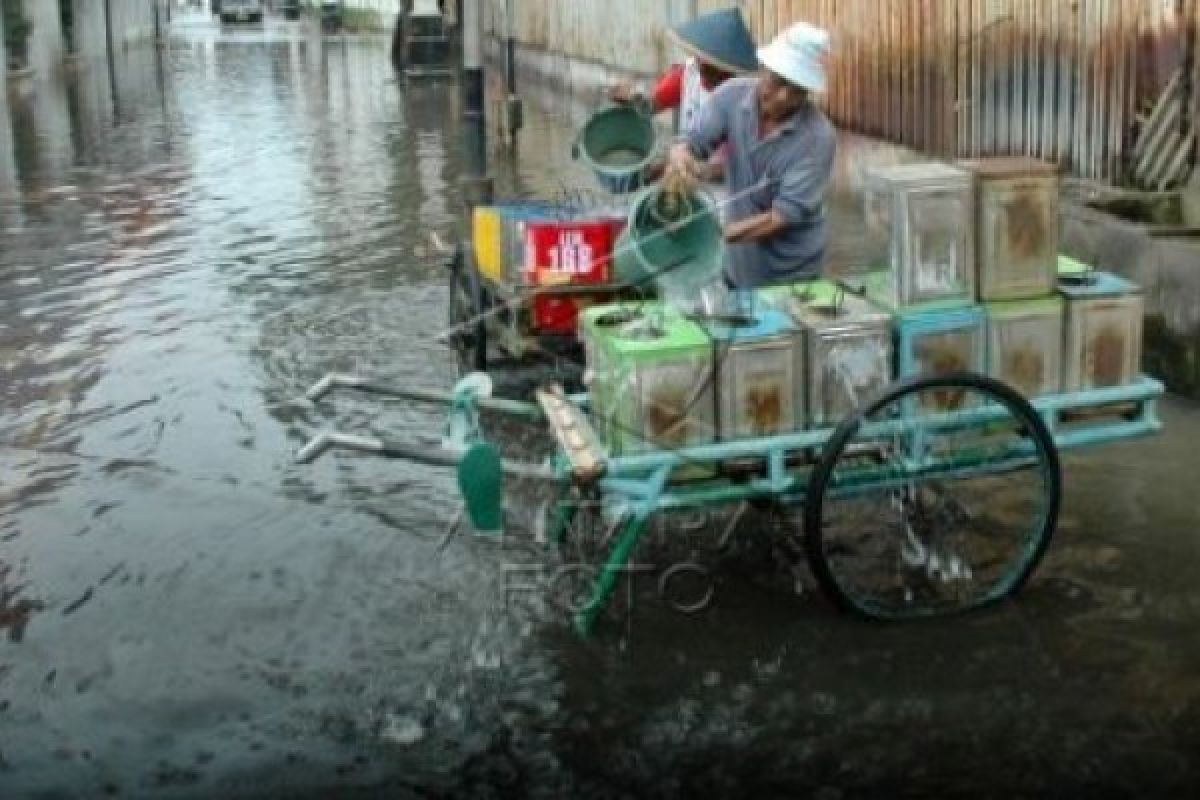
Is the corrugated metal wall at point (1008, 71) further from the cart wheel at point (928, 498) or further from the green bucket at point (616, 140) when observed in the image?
the cart wheel at point (928, 498)

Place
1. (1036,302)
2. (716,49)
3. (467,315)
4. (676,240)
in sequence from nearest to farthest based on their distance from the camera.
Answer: (1036,302) < (676,240) < (716,49) < (467,315)

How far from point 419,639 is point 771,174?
2.21 meters

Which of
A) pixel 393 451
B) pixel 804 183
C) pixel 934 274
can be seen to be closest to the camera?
pixel 393 451

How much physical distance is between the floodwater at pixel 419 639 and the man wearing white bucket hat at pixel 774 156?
1.11 metres

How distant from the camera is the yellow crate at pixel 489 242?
25.6ft

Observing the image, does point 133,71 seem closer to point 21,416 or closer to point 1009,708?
point 21,416

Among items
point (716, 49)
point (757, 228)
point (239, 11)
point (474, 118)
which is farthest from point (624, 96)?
point (239, 11)

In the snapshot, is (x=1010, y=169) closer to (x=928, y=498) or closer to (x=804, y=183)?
(x=804, y=183)

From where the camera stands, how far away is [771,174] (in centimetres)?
610

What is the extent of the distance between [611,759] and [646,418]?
107cm

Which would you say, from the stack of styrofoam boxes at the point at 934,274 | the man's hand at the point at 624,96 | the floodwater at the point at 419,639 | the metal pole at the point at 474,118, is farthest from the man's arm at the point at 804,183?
the metal pole at the point at 474,118

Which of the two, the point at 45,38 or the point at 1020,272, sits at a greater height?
the point at 45,38

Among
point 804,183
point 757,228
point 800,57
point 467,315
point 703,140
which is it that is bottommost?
point 467,315

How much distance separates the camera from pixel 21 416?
8.44m
